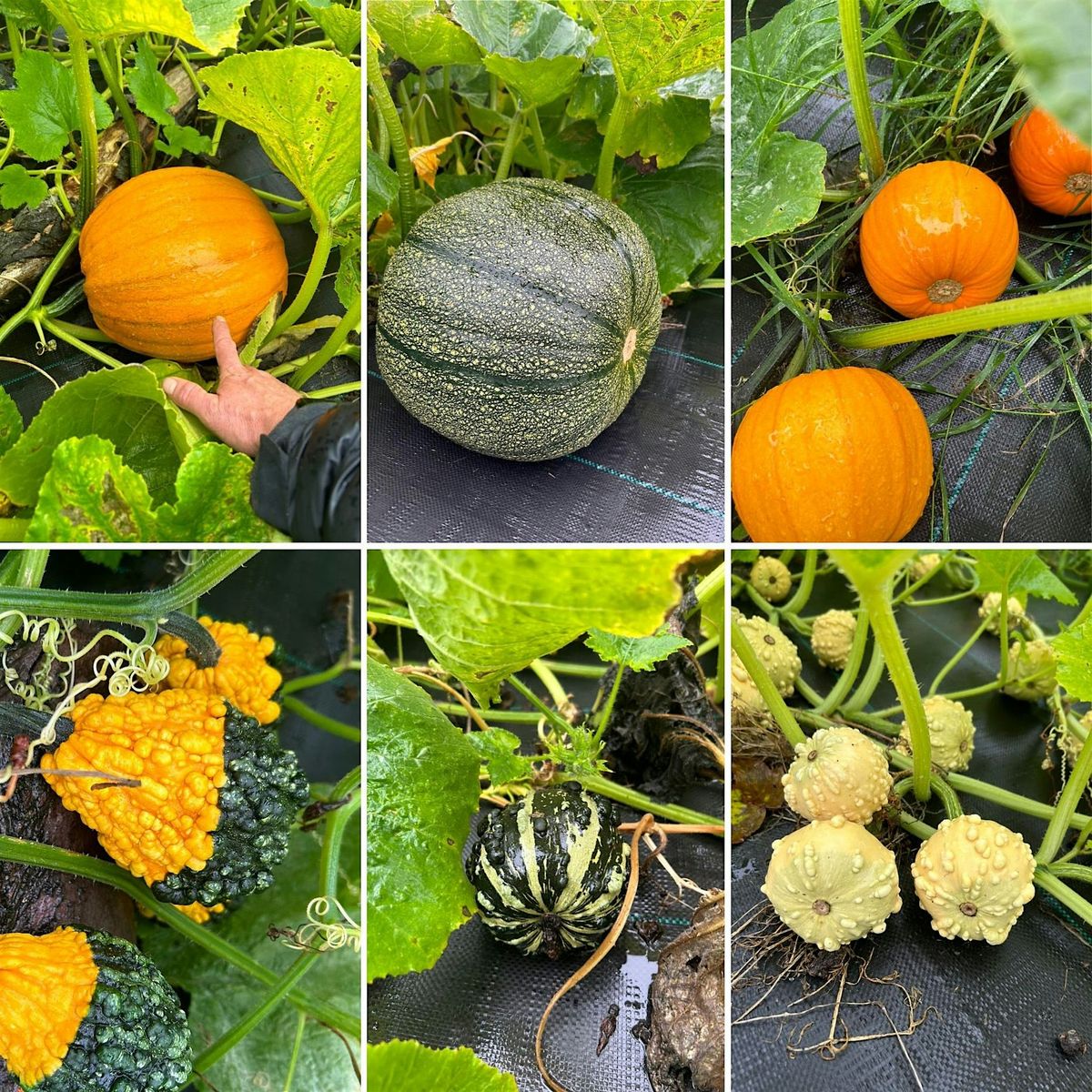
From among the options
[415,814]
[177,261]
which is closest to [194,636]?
[415,814]

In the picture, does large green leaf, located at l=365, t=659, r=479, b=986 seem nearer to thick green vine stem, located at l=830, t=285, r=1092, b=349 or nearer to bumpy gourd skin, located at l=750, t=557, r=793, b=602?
bumpy gourd skin, located at l=750, t=557, r=793, b=602

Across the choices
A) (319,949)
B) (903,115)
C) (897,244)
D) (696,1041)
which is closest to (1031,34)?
(897,244)

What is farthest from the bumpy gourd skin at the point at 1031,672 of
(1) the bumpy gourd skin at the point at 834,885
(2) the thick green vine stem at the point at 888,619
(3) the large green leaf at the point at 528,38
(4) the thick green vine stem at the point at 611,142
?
(3) the large green leaf at the point at 528,38

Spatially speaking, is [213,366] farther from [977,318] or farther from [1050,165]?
[1050,165]

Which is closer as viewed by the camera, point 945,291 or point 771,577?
point 945,291

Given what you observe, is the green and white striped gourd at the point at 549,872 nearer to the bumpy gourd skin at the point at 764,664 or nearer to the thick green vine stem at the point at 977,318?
the bumpy gourd skin at the point at 764,664
